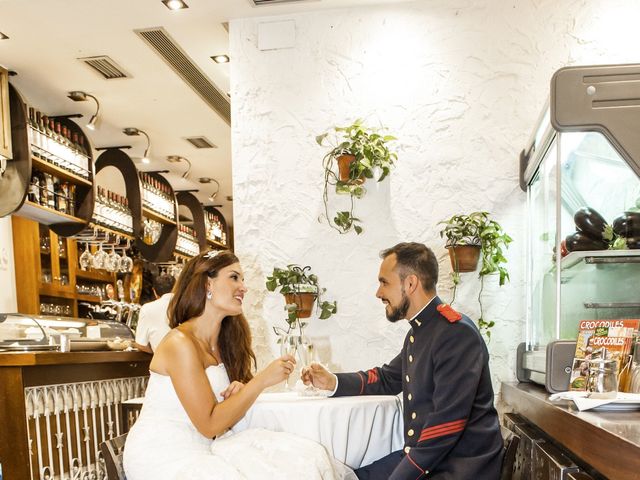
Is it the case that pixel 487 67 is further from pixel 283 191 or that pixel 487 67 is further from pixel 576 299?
pixel 576 299

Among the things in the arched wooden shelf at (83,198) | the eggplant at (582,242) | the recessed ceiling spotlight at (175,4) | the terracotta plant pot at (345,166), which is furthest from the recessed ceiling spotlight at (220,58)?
the eggplant at (582,242)

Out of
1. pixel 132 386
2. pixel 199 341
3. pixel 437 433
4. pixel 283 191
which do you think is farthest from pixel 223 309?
pixel 132 386

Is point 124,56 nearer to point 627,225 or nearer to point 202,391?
point 202,391

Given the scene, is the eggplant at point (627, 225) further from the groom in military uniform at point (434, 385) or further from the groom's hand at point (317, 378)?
the groom's hand at point (317, 378)

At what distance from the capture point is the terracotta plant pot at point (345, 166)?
13.6 ft

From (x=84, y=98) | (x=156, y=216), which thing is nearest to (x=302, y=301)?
(x=84, y=98)

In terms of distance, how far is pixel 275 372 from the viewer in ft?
9.14

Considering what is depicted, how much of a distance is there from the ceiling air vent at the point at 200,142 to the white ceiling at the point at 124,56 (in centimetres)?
8

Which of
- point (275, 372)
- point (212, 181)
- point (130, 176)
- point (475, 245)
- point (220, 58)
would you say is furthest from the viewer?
point (212, 181)

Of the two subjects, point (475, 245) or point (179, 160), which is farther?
point (179, 160)

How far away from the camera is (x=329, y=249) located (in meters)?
4.30

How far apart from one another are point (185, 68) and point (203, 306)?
2607 millimetres

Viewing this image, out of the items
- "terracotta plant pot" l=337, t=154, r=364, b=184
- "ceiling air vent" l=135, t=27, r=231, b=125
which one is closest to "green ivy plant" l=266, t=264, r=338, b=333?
"terracotta plant pot" l=337, t=154, r=364, b=184

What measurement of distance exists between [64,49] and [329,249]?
2271 millimetres
